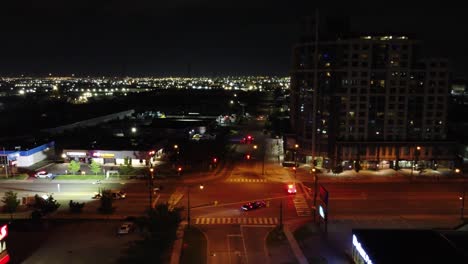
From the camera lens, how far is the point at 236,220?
46.7 meters

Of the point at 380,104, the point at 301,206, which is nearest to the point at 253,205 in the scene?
the point at 301,206

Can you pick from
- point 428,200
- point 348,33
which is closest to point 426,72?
point 348,33

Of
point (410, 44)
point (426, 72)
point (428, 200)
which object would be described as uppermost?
point (410, 44)

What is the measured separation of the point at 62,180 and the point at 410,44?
63.6 metres

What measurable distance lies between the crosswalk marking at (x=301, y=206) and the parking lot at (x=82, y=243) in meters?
20.1

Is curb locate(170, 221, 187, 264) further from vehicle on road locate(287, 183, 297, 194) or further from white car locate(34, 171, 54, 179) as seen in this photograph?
white car locate(34, 171, 54, 179)

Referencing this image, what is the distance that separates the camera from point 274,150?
292 ft

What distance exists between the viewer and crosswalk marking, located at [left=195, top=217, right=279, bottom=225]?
45844 millimetres

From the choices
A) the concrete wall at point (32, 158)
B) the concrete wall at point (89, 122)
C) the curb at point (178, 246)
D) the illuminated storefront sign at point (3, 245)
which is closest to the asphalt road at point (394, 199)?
the curb at point (178, 246)

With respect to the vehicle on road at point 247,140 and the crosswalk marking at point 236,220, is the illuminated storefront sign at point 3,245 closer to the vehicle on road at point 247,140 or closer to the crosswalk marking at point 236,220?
the crosswalk marking at point 236,220

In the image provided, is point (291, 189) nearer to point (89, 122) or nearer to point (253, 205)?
point (253, 205)

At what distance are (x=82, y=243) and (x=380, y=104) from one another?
182 ft

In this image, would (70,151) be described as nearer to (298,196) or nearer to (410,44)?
(298,196)

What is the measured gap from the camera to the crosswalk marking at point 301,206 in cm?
4934
